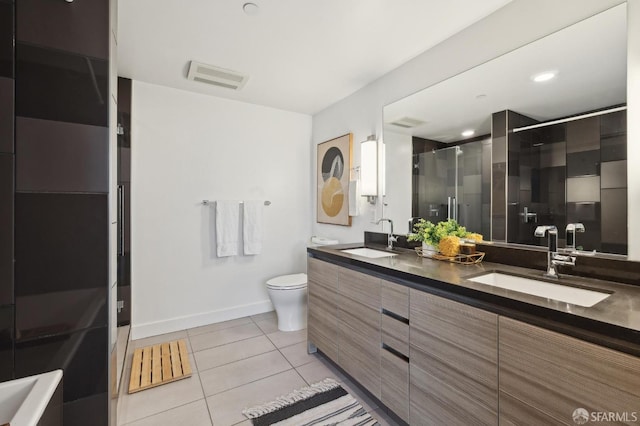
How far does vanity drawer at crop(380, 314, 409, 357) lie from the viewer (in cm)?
140

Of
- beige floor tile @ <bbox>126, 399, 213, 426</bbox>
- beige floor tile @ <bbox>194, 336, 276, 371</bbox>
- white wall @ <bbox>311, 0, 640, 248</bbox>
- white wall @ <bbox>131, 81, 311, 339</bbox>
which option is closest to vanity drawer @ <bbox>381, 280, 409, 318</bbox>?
white wall @ <bbox>311, 0, 640, 248</bbox>

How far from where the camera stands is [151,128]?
2621mm

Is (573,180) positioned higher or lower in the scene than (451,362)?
higher

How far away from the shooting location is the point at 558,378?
869mm

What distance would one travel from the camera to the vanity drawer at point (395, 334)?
1.40 meters

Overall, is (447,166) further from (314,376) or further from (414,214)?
(314,376)

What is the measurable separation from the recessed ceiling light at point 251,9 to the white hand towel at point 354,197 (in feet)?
5.11

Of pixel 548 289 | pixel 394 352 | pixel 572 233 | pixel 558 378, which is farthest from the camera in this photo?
pixel 394 352

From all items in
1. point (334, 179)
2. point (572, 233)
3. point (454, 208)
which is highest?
point (334, 179)

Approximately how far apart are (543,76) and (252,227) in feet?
8.77

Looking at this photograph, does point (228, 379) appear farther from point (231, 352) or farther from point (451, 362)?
point (451, 362)

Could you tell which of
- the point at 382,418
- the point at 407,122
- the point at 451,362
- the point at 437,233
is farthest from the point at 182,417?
the point at 407,122

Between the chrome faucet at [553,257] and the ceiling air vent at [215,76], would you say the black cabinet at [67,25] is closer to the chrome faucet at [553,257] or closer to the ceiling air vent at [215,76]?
the ceiling air vent at [215,76]

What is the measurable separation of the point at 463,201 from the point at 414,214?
0.41 metres
